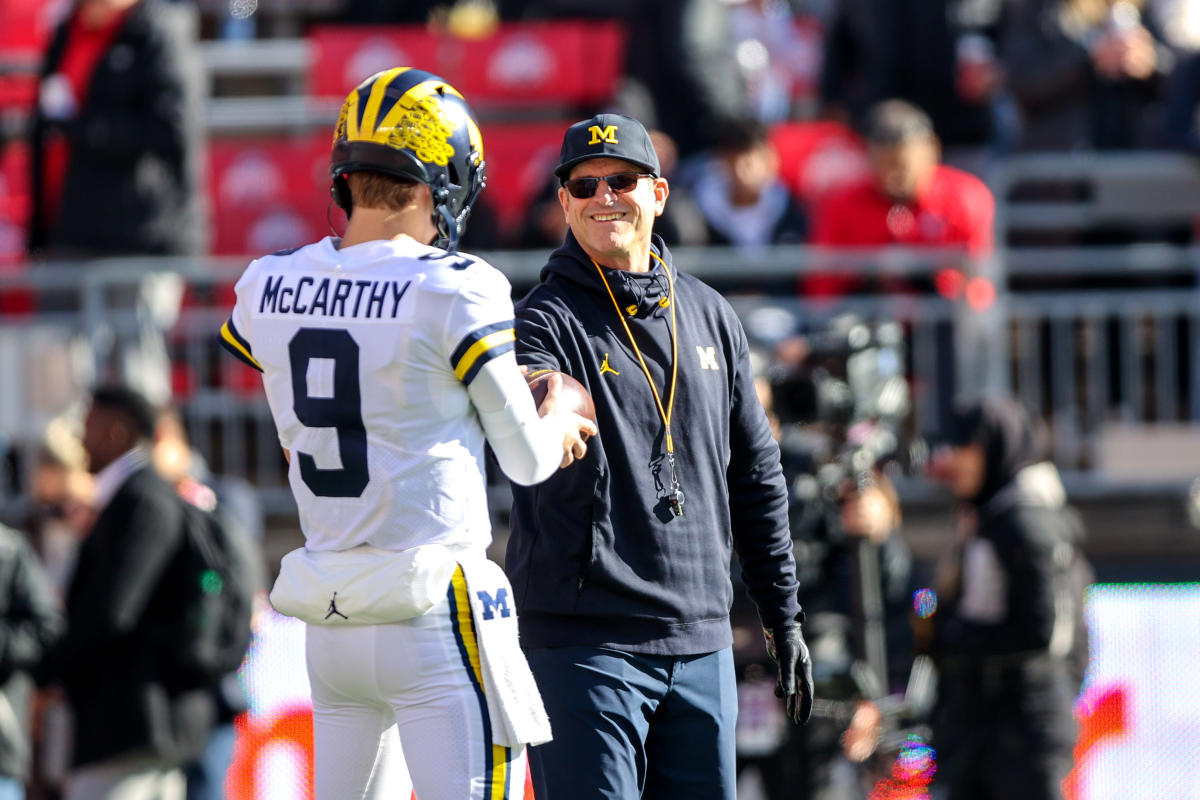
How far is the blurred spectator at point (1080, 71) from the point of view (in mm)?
10820

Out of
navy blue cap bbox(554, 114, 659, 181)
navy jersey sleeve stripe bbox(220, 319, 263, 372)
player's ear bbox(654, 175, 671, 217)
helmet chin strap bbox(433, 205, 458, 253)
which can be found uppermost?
navy blue cap bbox(554, 114, 659, 181)

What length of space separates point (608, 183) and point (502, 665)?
1271 millimetres

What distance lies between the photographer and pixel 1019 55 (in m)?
10.9

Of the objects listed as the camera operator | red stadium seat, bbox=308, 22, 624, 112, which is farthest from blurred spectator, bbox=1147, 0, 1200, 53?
the camera operator

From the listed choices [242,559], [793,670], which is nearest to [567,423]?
[793,670]

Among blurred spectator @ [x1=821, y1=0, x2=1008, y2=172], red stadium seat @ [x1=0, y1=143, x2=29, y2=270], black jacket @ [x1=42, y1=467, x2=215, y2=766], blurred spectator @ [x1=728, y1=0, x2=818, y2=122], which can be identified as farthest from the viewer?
blurred spectator @ [x1=728, y1=0, x2=818, y2=122]

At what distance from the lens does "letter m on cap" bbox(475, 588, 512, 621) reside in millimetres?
4078

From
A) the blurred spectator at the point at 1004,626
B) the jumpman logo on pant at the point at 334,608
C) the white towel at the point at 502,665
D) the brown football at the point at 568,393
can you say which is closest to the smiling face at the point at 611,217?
the brown football at the point at 568,393

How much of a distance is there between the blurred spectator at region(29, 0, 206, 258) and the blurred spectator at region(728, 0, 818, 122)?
11.7ft

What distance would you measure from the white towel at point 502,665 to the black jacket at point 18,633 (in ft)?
12.9

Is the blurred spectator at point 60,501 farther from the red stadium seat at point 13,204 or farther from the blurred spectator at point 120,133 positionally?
the red stadium seat at point 13,204

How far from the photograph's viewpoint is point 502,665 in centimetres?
407

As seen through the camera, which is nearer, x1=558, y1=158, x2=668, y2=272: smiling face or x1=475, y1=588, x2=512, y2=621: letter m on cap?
x1=475, y1=588, x2=512, y2=621: letter m on cap

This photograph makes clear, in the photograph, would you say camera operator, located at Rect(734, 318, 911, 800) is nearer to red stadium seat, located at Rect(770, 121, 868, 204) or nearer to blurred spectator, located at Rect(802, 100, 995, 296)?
blurred spectator, located at Rect(802, 100, 995, 296)
